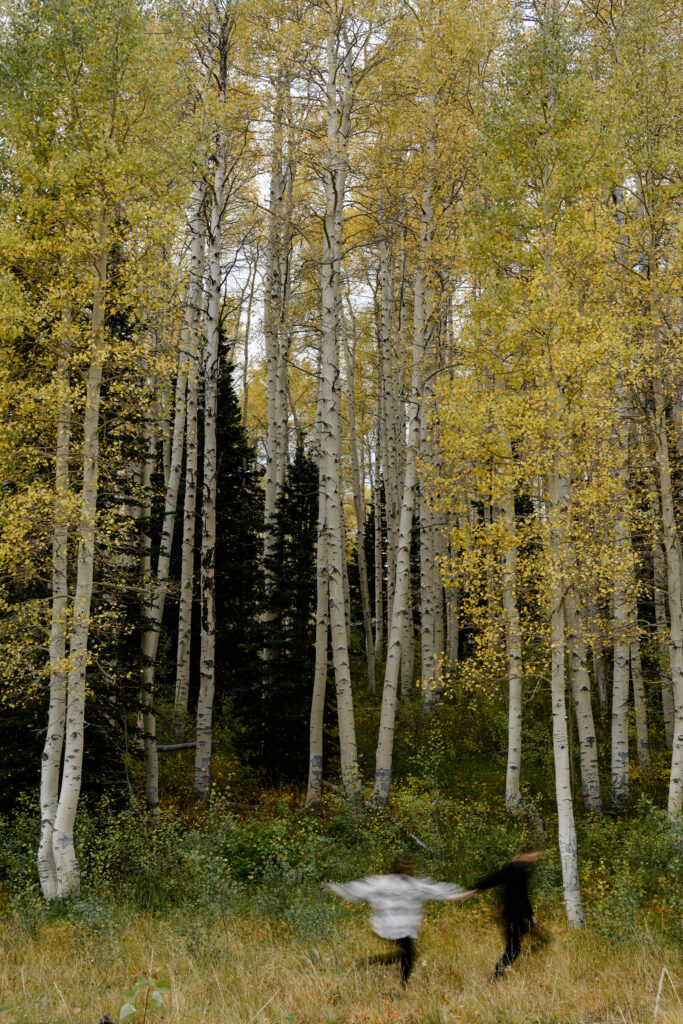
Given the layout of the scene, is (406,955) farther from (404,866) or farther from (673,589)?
(673,589)

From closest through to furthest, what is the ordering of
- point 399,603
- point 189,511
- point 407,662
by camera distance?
point 399,603
point 189,511
point 407,662

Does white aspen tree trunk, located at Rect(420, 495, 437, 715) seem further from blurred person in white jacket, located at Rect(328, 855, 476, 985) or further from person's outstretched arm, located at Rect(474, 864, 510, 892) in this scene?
blurred person in white jacket, located at Rect(328, 855, 476, 985)

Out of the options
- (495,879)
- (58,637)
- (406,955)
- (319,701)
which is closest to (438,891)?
(495,879)

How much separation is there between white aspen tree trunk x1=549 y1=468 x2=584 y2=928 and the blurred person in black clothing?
2.46 metres

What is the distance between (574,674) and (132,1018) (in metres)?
7.70

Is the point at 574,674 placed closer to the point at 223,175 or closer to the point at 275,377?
the point at 275,377

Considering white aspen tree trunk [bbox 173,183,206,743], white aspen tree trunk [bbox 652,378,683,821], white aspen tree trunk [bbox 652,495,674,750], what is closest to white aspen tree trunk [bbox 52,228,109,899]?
white aspen tree trunk [bbox 173,183,206,743]

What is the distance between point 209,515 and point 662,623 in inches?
306

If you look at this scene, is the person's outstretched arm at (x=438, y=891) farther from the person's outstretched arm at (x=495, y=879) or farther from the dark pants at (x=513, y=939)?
the dark pants at (x=513, y=939)

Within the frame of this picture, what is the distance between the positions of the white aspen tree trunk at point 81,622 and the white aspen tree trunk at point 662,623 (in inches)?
287

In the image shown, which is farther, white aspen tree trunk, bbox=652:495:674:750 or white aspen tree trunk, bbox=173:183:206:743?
white aspen tree trunk, bbox=173:183:206:743

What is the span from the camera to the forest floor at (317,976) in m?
4.95

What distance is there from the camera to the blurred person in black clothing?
5422 mm

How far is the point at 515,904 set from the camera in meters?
5.54
